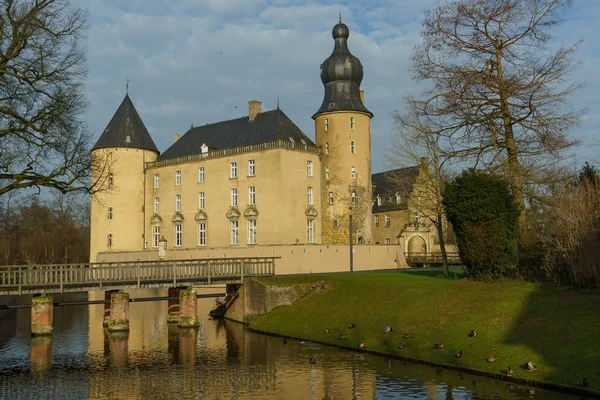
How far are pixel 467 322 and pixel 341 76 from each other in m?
32.5

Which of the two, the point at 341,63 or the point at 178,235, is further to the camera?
the point at 178,235

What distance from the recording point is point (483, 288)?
866 inches

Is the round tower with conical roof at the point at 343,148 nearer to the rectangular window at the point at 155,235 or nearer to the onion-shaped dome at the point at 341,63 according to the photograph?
the onion-shaped dome at the point at 341,63

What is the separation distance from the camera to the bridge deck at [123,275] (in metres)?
25.3

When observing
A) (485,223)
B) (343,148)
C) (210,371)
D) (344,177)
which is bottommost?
(210,371)

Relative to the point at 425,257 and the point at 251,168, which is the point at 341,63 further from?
the point at 425,257

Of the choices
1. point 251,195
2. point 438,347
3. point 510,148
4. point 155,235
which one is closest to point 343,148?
point 251,195

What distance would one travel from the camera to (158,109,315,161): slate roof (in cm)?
4962

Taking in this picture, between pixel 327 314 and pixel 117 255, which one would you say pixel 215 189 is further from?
pixel 327 314

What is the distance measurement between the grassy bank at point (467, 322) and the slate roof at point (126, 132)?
112 feet

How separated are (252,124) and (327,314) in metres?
29.2

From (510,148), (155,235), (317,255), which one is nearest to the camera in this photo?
(510,148)

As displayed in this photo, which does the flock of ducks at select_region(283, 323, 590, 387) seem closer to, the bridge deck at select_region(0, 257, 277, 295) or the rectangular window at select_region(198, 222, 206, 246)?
the bridge deck at select_region(0, 257, 277, 295)

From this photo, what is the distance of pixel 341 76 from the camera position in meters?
49.3
